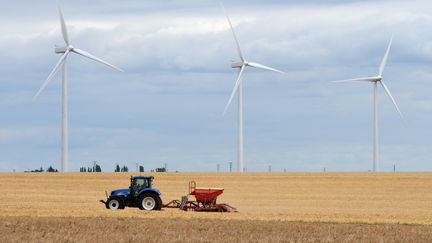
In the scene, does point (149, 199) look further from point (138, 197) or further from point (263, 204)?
point (263, 204)

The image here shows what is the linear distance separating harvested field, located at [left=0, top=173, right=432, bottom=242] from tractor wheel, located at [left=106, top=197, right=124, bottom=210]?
626 mm

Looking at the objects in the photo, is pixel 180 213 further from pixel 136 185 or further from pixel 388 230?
pixel 388 230

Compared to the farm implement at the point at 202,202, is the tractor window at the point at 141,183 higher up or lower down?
higher up

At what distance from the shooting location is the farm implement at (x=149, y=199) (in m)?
57.0

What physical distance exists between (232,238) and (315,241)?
3.33 m

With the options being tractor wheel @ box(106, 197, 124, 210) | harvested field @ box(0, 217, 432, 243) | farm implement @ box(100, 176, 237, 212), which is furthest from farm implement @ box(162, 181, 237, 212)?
harvested field @ box(0, 217, 432, 243)

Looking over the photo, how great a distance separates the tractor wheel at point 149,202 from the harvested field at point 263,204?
22.9 inches

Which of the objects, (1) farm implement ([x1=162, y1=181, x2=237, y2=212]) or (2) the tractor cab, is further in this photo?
(1) farm implement ([x1=162, y1=181, x2=237, y2=212])

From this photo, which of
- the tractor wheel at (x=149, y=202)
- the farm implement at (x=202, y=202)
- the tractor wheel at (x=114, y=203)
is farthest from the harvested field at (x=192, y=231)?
the farm implement at (x=202, y=202)

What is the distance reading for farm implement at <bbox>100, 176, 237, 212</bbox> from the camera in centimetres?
5700

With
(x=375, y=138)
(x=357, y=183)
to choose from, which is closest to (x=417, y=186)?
(x=357, y=183)

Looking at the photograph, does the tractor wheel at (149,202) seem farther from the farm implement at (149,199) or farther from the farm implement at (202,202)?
the farm implement at (202,202)

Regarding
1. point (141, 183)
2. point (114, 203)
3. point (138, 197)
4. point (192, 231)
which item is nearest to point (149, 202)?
point (138, 197)

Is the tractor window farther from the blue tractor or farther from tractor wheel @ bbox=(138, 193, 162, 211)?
→ tractor wheel @ bbox=(138, 193, 162, 211)
